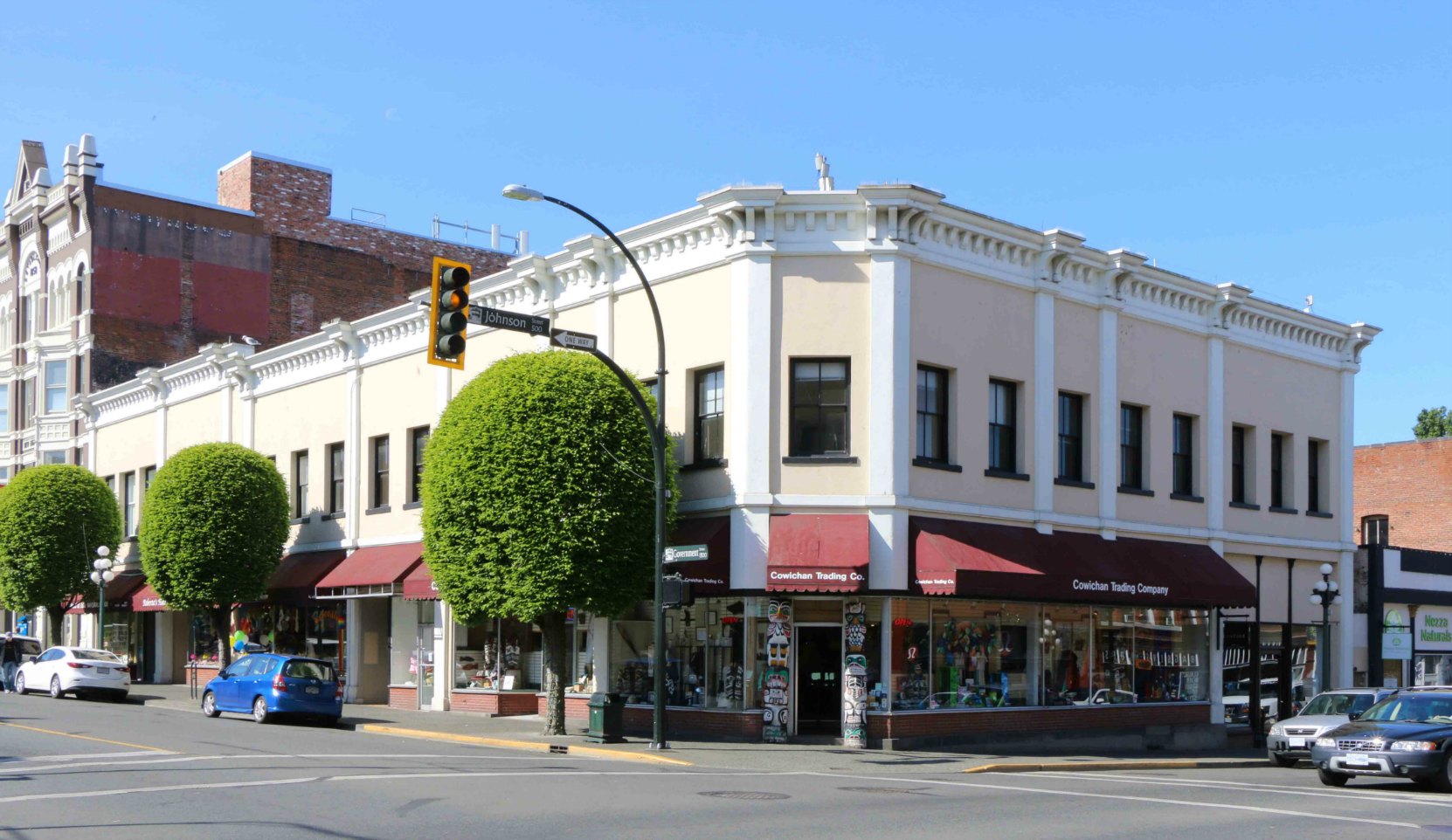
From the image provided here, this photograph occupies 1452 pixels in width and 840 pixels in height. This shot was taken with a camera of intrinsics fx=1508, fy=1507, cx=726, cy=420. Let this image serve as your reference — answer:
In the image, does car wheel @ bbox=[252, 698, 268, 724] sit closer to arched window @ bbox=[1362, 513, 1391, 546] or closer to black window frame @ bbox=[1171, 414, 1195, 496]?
black window frame @ bbox=[1171, 414, 1195, 496]

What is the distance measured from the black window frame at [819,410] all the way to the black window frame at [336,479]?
50.2 feet

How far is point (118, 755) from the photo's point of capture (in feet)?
65.3

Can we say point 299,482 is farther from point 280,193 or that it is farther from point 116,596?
point 280,193

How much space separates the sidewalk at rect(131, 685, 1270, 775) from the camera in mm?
22078

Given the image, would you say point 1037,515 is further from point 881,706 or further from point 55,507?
point 55,507

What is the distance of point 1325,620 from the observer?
32.1m

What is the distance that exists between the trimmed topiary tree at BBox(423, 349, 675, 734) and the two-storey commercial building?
1619 mm

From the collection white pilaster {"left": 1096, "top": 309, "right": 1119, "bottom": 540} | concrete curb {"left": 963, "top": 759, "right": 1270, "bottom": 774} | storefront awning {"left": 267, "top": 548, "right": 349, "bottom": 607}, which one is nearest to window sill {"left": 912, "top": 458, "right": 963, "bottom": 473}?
white pilaster {"left": 1096, "top": 309, "right": 1119, "bottom": 540}

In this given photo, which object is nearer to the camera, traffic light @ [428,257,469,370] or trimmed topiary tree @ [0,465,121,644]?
traffic light @ [428,257,469,370]

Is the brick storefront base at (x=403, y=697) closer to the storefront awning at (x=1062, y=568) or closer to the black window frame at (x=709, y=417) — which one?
the black window frame at (x=709, y=417)

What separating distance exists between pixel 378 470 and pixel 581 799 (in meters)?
20.8

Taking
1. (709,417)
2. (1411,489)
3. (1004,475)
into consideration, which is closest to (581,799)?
(709,417)

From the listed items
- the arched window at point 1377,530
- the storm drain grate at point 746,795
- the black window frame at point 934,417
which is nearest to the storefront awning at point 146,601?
the black window frame at point 934,417

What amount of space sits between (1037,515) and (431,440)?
11.0 meters
